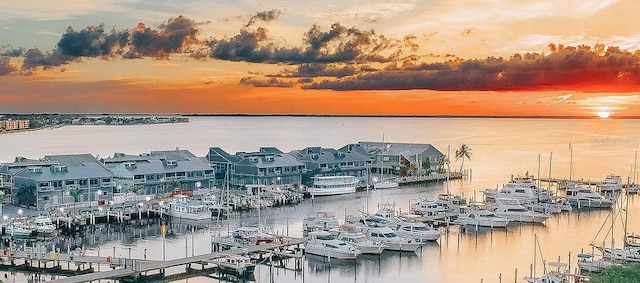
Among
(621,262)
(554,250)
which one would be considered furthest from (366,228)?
(621,262)

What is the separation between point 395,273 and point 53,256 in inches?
632

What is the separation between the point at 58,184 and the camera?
47156mm

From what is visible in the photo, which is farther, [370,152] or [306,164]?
[370,152]

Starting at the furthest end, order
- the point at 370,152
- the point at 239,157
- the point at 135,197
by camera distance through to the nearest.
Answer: the point at 370,152 < the point at 239,157 < the point at 135,197

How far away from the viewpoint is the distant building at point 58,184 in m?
46.3

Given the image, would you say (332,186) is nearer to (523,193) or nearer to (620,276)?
(523,193)

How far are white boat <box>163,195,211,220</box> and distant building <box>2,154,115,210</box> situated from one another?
4603 millimetres

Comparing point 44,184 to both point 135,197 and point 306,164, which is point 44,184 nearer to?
point 135,197

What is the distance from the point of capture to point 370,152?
76312 millimetres

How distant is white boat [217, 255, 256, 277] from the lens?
105ft

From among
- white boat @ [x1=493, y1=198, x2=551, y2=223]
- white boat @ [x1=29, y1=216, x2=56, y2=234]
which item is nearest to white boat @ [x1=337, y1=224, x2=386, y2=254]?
white boat @ [x1=493, y1=198, x2=551, y2=223]

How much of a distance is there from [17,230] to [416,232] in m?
23.0

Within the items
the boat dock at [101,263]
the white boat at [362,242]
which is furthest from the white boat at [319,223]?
the boat dock at [101,263]

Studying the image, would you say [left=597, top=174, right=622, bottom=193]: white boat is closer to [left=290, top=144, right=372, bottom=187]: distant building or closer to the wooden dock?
[left=290, top=144, right=372, bottom=187]: distant building
